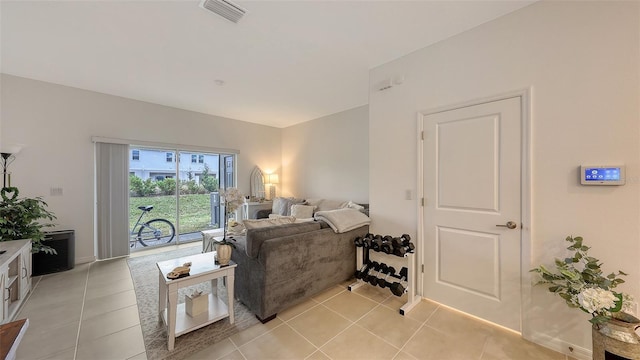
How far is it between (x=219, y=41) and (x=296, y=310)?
284cm

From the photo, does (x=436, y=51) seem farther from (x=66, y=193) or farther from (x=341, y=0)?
(x=66, y=193)

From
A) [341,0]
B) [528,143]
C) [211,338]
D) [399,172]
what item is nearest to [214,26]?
[341,0]

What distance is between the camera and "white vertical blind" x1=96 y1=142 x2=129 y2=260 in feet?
12.3

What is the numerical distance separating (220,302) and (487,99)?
3.08 metres

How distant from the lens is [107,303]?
244 centimetres

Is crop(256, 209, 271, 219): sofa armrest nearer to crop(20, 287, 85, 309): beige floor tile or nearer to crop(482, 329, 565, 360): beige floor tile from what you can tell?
crop(20, 287, 85, 309): beige floor tile

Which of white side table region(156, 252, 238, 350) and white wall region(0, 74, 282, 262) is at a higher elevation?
white wall region(0, 74, 282, 262)

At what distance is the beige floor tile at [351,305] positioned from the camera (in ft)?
7.30

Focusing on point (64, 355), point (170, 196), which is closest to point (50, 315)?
point (64, 355)

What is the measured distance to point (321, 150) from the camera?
5.25 m

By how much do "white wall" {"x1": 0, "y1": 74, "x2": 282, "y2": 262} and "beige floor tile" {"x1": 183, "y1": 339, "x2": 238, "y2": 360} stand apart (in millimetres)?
3354

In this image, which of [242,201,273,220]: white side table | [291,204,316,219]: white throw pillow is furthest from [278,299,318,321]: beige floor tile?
[242,201,273,220]: white side table

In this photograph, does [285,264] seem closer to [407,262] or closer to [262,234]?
[262,234]

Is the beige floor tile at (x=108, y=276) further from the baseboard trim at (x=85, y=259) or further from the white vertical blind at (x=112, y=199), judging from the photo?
the white vertical blind at (x=112, y=199)
